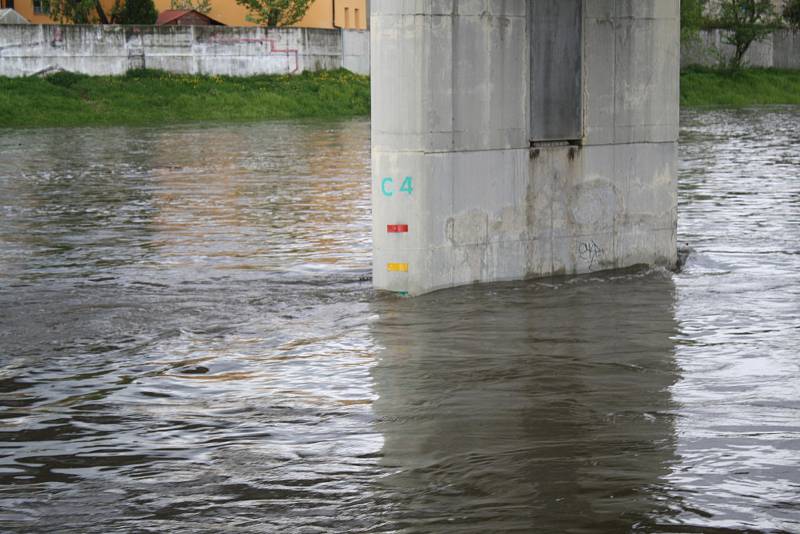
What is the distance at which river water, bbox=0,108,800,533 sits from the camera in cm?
889

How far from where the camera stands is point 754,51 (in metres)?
86.6

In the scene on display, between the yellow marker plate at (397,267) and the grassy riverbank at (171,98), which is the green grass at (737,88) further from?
the yellow marker plate at (397,267)

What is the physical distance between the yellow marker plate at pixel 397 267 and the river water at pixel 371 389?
0.42 meters

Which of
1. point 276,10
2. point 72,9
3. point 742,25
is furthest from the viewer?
point 742,25

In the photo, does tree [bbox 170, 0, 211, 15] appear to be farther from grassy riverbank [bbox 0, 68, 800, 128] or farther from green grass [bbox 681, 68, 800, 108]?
green grass [bbox 681, 68, 800, 108]

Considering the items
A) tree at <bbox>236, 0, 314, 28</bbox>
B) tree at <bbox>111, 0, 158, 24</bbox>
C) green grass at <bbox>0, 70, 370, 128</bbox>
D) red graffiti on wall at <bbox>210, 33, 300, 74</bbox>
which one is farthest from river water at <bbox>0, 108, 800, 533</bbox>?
tree at <bbox>236, 0, 314, 28</bbox>

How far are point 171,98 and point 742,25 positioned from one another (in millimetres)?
39311

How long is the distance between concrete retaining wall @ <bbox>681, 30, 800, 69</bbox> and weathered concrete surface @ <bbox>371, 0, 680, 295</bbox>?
222 feet

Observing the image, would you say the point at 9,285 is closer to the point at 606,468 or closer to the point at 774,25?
the point at 606,468

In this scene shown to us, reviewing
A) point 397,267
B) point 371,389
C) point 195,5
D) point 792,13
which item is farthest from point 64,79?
point 371,389

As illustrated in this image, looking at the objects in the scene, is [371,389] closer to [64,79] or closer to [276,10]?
[64,79]

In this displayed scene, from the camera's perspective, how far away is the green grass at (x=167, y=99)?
57.0 metres

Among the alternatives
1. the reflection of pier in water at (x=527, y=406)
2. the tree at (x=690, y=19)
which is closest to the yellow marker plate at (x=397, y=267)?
the reflection of pier in water at (x=527, y=406)

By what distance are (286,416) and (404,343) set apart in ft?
10.0
